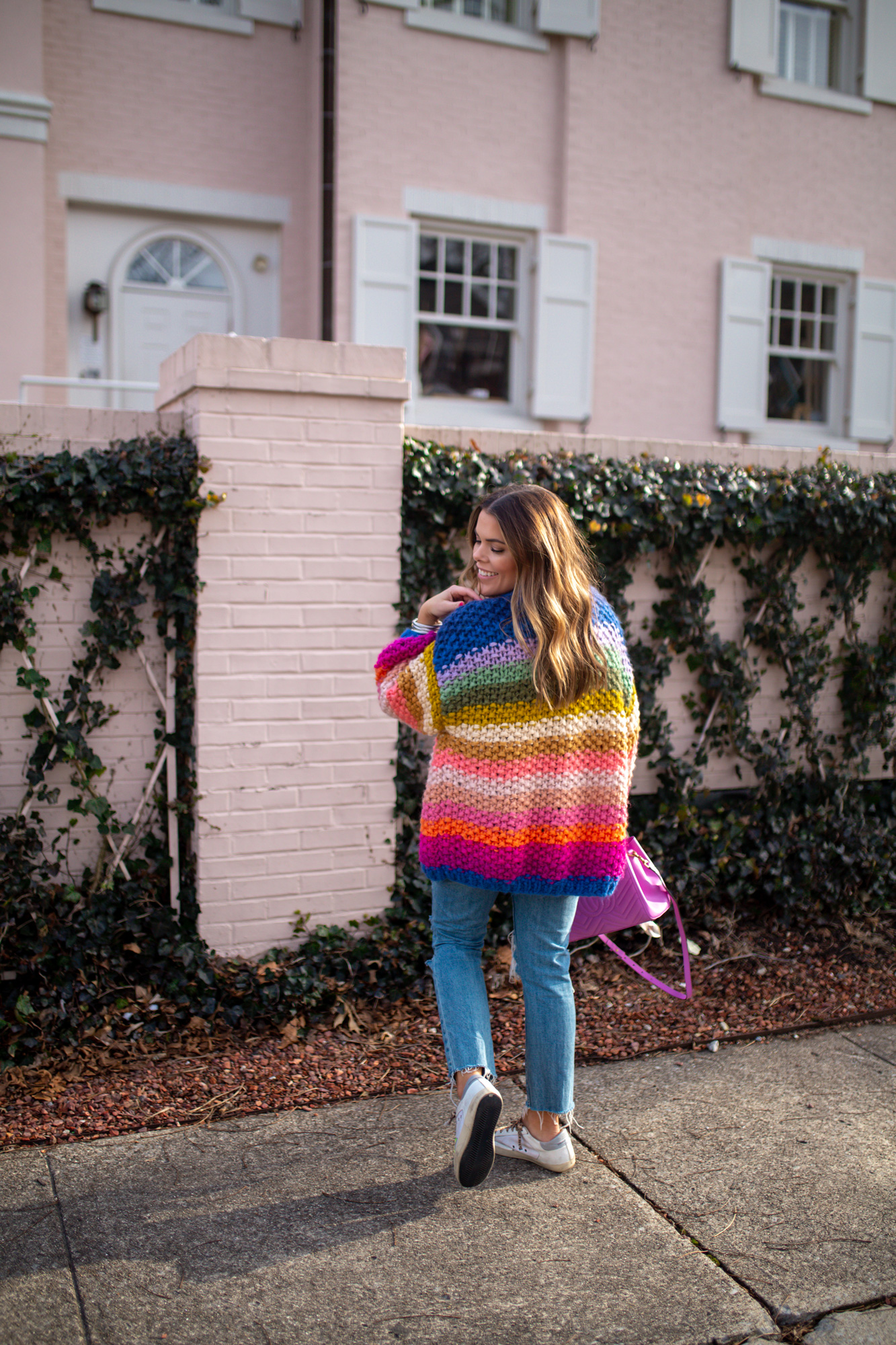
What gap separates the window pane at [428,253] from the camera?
8625 millimetres

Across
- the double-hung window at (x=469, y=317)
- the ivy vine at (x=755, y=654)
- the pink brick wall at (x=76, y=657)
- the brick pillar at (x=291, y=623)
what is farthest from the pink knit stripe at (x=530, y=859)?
the double-hung window at (x=469, y=317)

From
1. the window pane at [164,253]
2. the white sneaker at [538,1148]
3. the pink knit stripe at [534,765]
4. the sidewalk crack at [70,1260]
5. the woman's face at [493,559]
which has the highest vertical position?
the window pane at [164,253]

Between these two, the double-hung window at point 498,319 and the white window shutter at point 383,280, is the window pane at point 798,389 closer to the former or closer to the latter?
the double-hung window at point 498,319

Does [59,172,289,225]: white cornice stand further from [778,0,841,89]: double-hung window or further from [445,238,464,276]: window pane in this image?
[778,0,841,89]: double-hung window

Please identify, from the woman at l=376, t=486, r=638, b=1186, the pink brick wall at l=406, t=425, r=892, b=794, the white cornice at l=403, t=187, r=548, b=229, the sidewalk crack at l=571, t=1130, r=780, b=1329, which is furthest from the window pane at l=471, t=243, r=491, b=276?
the sidewalk crack at l=571, t=1130, r=780, b=1329

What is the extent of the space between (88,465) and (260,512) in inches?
21.5

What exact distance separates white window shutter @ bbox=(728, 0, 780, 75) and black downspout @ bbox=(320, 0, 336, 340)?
3.50 metres

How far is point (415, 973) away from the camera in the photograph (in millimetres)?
3643

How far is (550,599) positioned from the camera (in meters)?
2.40

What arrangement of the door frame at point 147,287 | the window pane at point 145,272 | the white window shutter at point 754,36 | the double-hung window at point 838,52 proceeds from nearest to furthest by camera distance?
the door frame at point 147,287 → the window pane at point 145,272 → the white window shutter at point 754,36 → the double-hung window at point 838,52

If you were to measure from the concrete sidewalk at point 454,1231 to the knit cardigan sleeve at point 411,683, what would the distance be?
113 centimetres

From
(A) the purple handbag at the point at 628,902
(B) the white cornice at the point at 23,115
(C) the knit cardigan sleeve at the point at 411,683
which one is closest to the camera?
(C) the knit cardigan sleeve at the point at 411,683

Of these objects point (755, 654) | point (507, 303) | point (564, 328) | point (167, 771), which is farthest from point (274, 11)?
point (167, 771)

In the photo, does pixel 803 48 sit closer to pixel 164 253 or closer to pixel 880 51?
pixel 880 51
